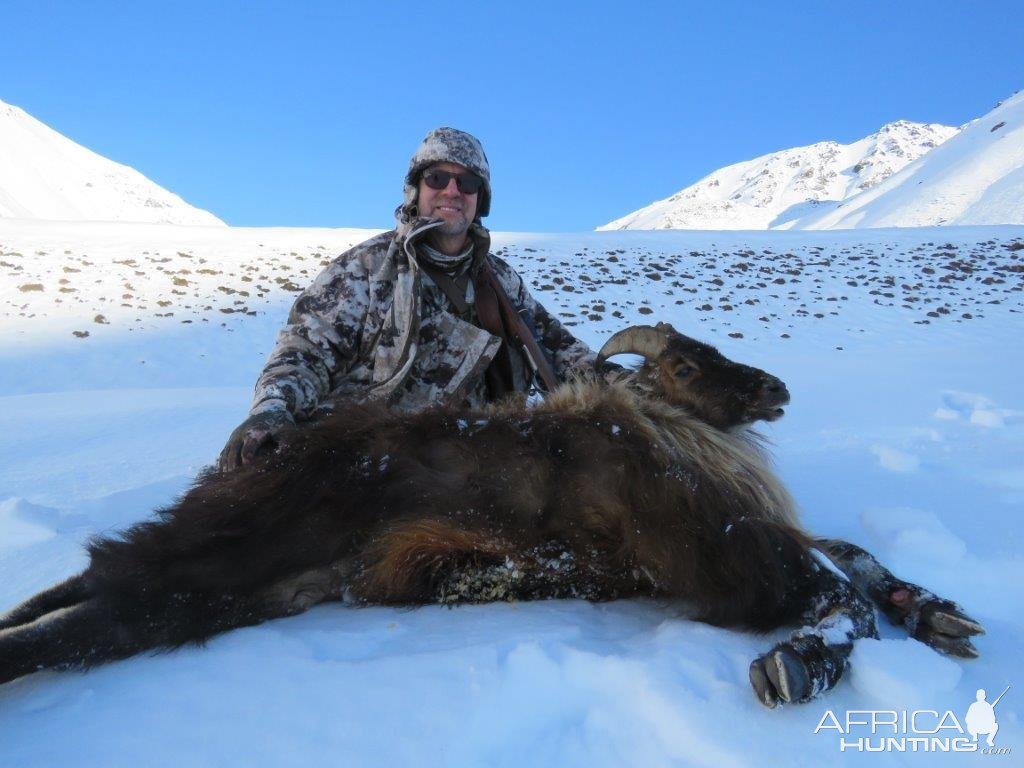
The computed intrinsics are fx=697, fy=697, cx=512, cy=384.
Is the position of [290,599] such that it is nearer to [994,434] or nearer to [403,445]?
[403,445]

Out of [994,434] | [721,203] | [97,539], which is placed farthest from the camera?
[721,203]

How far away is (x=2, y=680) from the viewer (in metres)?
1.98

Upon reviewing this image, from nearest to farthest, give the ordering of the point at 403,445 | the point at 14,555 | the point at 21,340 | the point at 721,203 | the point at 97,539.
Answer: the point at 97,539 < the point at 403,445 < the point at 14,555 < the point at 21,340 < the point at 721,203

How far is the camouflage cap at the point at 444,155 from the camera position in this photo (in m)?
4.24

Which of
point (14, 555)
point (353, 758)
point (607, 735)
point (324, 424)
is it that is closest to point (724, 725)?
point (607, 735)

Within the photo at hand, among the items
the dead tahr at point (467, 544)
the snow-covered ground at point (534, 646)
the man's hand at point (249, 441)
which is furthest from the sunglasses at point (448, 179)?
the snow-covered ground at point (534, 646)

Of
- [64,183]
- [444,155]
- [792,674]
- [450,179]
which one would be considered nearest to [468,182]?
[450,179]

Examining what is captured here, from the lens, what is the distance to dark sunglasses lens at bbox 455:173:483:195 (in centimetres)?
419

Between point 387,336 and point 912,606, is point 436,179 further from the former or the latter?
point 912,606

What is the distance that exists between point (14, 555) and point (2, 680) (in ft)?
3.77

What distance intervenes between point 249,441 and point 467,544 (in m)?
1.01

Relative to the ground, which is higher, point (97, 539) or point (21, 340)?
point (97, 539)

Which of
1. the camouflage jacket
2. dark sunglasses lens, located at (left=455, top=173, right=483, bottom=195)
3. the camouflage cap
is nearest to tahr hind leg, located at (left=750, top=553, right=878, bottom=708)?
the camouflage jacket

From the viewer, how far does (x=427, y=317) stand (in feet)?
13.6
